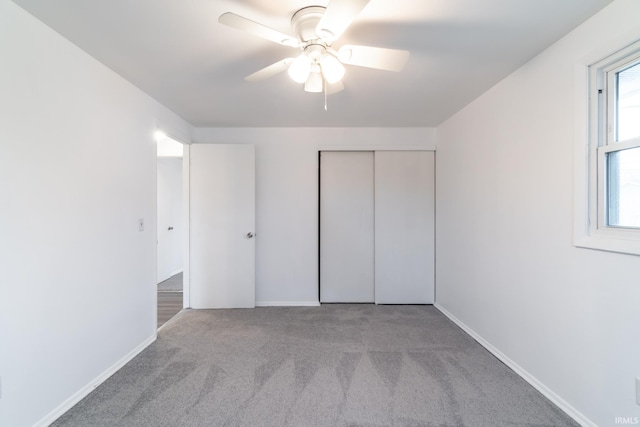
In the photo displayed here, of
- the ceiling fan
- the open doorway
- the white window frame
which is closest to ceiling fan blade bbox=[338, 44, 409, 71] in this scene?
the ceiling fan

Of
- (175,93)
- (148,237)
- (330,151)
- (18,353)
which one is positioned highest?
(175,93)

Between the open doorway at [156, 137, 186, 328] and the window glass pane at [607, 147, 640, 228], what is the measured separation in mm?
4669

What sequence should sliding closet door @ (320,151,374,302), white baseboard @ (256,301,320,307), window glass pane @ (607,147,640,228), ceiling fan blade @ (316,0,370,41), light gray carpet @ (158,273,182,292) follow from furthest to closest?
light gray carpet @ (158,273,182,292)
sliding closet door @ (320,151,374,302)
white baseboard @ (256,301,320,307)
window glass pane @ (607,147,640,228)
ceiling fan blade @ (316,0,370,41)

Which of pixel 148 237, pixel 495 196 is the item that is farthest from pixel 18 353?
pixel 495 196

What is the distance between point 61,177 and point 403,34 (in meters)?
2.22

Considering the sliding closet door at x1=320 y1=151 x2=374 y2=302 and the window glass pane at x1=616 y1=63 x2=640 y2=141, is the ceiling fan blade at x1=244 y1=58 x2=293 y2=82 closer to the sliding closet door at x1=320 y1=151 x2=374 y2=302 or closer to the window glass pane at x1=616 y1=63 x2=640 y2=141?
the window glass pane at x1=616 y1=63 x2=640 y2=141

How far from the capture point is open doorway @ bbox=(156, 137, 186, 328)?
4.71 m

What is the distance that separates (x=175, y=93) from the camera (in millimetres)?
2551

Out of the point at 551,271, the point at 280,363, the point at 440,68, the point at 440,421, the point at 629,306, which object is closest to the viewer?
the point at 629,306

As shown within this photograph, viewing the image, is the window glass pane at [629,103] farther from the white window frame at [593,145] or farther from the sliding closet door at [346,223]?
the sliding closet door at [346,223]

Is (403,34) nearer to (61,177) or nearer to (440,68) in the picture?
(440,68)

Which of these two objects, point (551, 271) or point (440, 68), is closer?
point (551, 271)

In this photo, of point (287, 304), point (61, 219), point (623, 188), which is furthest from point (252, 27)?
point (287, 304)

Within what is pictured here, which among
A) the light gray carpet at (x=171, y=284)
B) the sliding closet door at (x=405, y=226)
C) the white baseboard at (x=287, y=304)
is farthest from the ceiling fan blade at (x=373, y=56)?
the light gray carpet at (x=171, y=284)
